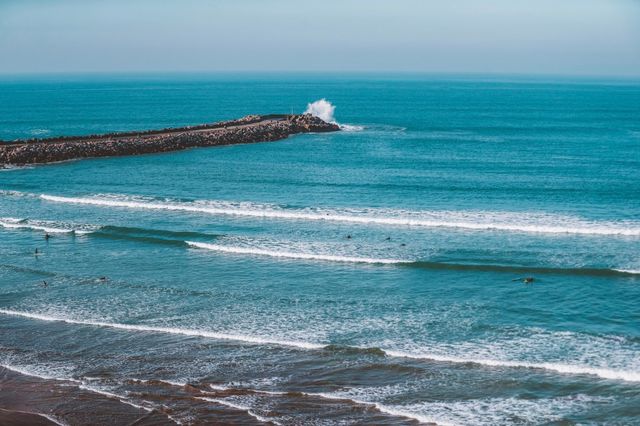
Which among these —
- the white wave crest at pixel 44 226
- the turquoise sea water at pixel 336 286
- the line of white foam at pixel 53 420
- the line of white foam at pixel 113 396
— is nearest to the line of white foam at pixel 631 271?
the turquoise sea water at pixel 336 286

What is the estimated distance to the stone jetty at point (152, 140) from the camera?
55.5m

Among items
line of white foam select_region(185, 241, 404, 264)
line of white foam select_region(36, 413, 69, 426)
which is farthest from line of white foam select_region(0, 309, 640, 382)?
line of white foam select_region(185, 241, 404, 264)

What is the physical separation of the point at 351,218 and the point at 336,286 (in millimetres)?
9850

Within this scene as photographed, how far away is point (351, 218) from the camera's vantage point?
35.1 metres

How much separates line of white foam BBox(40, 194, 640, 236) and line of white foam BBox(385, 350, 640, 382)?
14.2m

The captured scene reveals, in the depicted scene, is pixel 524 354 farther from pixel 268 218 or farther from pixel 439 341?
pixel 268 218

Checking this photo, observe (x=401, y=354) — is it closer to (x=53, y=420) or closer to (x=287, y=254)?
(x=53, y=420)

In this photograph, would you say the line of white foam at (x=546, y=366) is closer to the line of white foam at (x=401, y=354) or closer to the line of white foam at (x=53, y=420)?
the line of white foam at (x=401, y=354)

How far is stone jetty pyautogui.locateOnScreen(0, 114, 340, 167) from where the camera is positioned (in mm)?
55500

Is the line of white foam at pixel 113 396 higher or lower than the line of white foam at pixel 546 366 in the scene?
lower

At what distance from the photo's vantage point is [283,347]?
20203 millimetres

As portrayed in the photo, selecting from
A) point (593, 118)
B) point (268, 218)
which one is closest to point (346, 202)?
point (268, 218)

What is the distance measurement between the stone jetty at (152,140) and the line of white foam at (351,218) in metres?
14.7

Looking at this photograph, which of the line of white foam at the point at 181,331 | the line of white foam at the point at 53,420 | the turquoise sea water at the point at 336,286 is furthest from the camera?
the line of white foam at the point at 181,331
